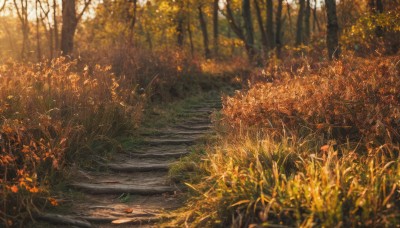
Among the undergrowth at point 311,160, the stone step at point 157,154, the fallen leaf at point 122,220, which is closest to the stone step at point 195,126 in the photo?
the undergrowth at point 311,160

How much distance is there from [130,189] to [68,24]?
8398 mm

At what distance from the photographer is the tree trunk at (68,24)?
12539 millimetres

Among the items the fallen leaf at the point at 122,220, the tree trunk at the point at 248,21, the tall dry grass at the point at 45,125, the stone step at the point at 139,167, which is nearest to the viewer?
the fallen leaf at the point at 122,220

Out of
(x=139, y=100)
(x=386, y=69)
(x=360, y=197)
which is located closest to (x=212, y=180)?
(x=360, y=197)

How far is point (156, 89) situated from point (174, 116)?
1716mm

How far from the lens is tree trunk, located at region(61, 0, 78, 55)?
1254 cm

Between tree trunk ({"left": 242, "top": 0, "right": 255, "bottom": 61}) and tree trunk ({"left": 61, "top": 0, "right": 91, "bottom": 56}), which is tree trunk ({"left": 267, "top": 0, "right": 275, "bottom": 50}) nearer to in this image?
tree trunk ({"left": 242, "top": 0, "right": 255, "bottom": 61})

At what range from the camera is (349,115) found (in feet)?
18.7

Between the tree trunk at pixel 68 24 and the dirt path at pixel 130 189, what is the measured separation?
6.01 metres

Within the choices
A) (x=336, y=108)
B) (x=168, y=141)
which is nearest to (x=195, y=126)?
(x=168, y=141)

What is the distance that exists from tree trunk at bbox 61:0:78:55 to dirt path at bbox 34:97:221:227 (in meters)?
6.01

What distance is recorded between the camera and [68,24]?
12.8 metres

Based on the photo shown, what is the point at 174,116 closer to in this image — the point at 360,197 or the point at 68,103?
the point at 68,103

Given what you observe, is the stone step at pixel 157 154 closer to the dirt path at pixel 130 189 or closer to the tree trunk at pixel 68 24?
the dirt path at pixel 130 189
